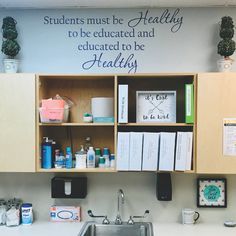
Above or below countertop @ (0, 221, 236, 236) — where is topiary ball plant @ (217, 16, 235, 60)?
above

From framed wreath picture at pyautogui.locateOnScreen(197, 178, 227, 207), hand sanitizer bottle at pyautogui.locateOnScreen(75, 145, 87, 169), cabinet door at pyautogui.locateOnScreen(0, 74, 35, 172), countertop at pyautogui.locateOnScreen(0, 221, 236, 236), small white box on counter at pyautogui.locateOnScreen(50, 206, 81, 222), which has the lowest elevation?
countertop at pyautogui.locateOnScreen(0, 221, 236, 236)

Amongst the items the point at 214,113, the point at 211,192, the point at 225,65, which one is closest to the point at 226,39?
the point at 225,65

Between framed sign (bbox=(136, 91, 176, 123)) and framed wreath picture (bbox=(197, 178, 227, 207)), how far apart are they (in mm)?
584

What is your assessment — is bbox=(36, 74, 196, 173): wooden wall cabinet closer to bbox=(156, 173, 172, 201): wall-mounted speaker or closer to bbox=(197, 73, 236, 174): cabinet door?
bbox=(197, 73, 236, 174): cabinet door

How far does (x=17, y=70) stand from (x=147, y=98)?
1.03 meters

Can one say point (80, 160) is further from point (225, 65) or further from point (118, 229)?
point (225, 65)

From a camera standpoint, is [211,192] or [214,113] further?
[211,192]

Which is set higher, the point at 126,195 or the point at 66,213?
the point at 126,195

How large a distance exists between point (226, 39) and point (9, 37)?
1592mm

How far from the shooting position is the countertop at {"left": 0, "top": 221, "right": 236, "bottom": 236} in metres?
2.43

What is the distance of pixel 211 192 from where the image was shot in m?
2.67

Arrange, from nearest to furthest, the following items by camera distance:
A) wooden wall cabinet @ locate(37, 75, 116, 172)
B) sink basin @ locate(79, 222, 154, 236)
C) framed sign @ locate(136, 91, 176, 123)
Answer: framed sign @ locate(136, 91, 176, 123) < sink basin @ locate(79, 222, 154, 236) < wooden wall cabinet @ locate(37, 75, 116, 172)

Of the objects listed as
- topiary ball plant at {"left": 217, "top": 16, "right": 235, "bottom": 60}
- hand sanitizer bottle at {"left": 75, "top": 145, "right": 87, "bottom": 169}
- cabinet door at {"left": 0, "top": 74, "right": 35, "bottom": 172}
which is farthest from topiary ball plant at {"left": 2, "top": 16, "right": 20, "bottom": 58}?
topiary ball plant at {"left": 217, "top": 16, "right": 235, "bottom": 60}

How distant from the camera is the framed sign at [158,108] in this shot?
2.49 metres
